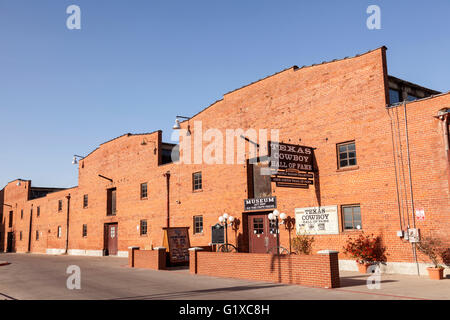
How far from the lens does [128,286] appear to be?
579 inches

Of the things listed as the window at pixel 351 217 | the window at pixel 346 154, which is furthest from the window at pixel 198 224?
the window at pixel 346 154

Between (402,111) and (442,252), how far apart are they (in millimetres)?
5561

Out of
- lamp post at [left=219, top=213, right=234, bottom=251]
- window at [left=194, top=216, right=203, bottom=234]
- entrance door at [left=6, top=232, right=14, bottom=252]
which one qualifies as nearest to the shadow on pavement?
lamp post at [left=219, top=213, right=234, bottom=251]

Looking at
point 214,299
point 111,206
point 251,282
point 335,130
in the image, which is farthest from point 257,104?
point 111,206

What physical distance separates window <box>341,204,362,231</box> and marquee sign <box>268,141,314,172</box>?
2.40 meters

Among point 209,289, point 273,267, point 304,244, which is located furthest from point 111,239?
point 209,289

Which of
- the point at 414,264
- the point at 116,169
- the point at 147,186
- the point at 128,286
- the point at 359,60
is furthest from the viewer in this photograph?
the point at 116,169

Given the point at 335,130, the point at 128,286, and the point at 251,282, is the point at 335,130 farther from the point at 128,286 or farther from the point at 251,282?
the point at 128,286

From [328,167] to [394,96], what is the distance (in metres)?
4.56

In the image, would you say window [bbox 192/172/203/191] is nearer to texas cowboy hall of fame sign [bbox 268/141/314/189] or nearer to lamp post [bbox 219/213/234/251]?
lamp post [bbox 219/213/234/251]

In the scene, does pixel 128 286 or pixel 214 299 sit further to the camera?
pixel 128 286

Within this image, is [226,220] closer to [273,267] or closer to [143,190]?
[273,267]

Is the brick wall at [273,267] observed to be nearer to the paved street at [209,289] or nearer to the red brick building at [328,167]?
the paved street at [209,289]

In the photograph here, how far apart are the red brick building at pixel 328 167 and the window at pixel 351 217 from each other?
0.15 ft
